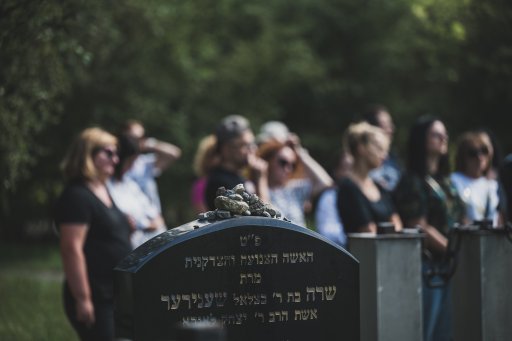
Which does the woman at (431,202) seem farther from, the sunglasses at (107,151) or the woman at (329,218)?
the sunglasses at (107,151)

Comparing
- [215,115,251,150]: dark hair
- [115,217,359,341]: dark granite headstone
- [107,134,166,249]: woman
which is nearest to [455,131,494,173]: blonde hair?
[215,115,251,150]: dark hair

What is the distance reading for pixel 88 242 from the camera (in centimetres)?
818

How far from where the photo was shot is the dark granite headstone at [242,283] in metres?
A: 5.75

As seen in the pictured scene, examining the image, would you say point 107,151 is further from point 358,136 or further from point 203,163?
point 203,163

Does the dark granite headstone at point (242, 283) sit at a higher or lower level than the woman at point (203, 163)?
lower

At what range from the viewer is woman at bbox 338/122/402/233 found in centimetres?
871

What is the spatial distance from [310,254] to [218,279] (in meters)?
0.63

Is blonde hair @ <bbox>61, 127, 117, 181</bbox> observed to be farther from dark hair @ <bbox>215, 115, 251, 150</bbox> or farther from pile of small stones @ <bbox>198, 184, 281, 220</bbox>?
pile of small stones @ <bbox>198, 184, 281, 220</bbox>

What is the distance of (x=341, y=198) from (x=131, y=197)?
233cm

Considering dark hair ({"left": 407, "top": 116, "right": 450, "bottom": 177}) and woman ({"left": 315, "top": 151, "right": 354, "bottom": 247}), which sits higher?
dark hair ({"left": 407, "top": 116, "right": 450, "bottom": 177})

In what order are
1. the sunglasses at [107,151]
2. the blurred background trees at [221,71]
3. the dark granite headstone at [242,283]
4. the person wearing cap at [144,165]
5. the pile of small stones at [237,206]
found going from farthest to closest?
the person wearing cap at [144,165]
the blurred background trees at [221,71]
the sunglasses at [107,151]
the pile of small stones at [237,206]
the dark granite headstone at [242,283]

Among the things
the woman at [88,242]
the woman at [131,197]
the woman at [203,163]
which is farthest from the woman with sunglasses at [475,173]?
the woman at [88,242]

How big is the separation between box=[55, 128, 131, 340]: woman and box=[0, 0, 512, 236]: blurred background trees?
0.54 m

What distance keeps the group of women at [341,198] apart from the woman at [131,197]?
0.01 meters
